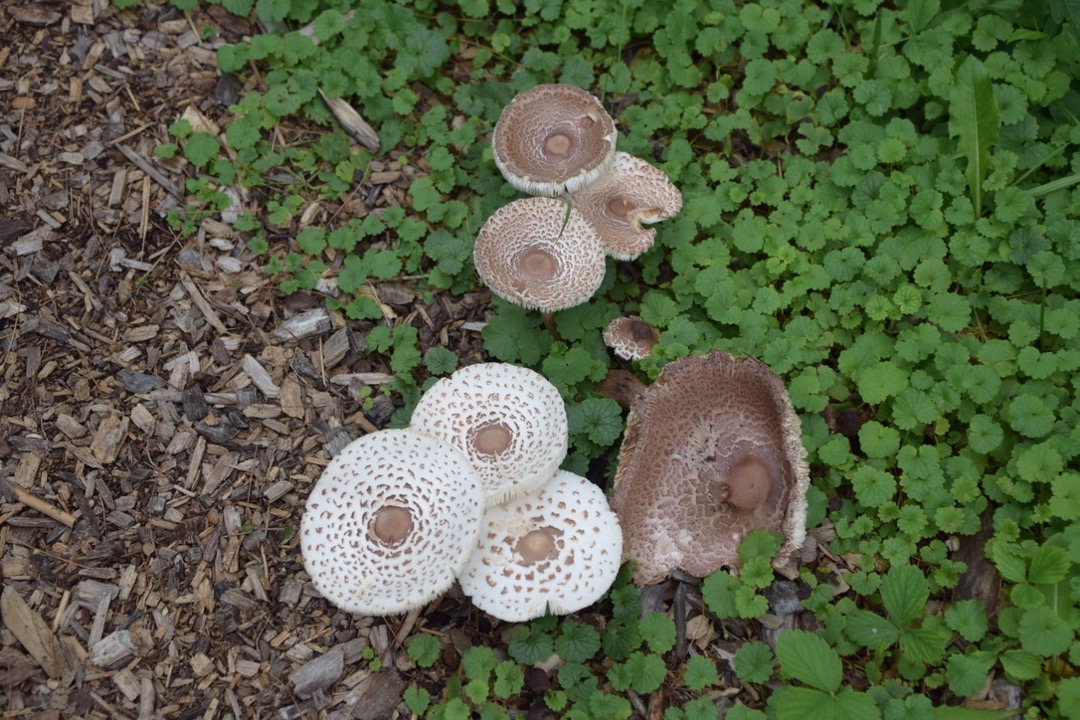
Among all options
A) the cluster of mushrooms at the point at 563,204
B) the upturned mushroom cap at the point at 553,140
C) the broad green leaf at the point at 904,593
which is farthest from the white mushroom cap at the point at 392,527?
the broad green leaf at the point at 904,593

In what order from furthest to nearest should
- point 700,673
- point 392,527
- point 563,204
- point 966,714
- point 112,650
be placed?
point 563,204
point 112,650
point 700,673
point 966,714
point 392,527

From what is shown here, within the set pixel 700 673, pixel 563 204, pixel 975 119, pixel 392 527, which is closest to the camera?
pixel 392 527

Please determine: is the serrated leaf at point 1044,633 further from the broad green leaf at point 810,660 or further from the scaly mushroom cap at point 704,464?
the scaly mushroom cap at point 704,464

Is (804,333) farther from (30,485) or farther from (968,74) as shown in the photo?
(30,485)

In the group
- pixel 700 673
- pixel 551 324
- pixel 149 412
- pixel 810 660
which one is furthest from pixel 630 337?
pixel 149 412

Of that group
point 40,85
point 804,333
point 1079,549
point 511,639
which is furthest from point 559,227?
point 40,85

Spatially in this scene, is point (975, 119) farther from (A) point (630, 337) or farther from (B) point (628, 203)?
(A) point (630, 337)
